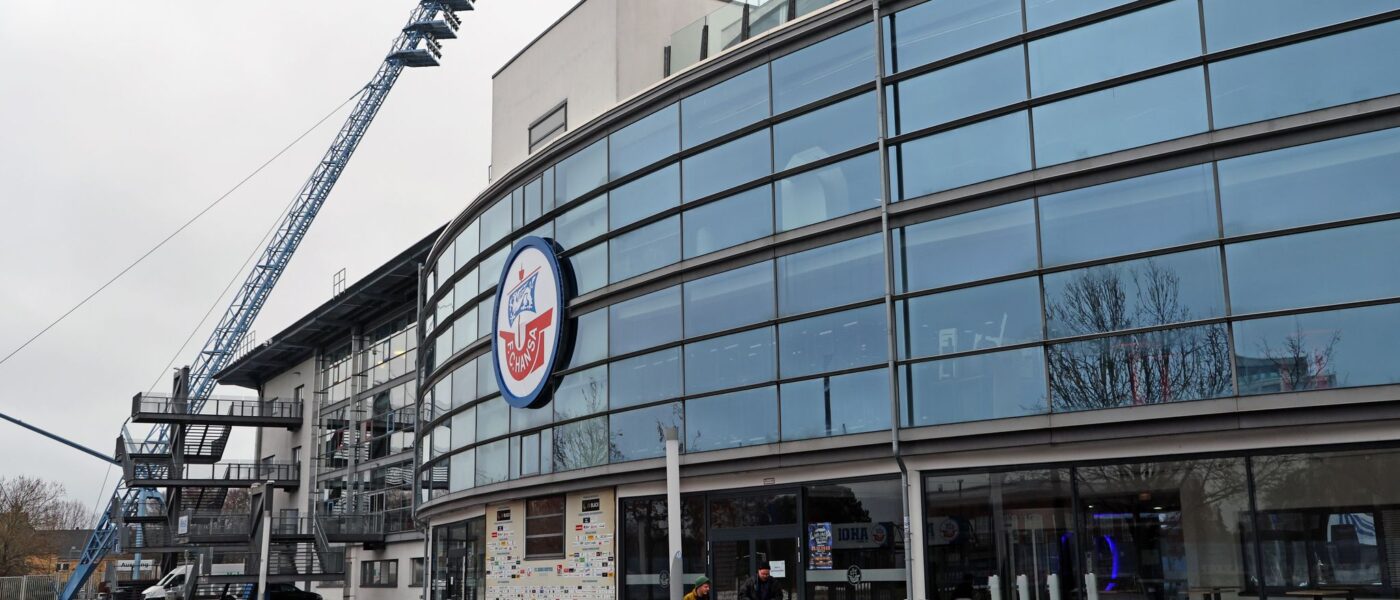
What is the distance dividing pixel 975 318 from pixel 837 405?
113 inches

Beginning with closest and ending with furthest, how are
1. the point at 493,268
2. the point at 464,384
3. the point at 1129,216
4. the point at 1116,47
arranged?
the point at 1129,216 < the point at 1116,47 < the point at 493,268 < the point at 464,384

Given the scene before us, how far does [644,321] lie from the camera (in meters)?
23.7

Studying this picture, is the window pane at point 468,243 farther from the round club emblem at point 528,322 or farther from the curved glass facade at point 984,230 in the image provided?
the curved glass facade at point 984,230

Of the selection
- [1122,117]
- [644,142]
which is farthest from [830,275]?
[644,142]

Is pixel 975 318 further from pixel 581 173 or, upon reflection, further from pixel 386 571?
pixel 386 571

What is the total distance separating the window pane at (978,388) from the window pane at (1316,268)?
9.55 ft

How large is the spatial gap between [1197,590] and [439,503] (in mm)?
19679

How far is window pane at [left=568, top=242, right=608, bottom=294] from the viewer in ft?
81.8

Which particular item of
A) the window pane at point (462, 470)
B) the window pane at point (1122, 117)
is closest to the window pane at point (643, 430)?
the window pane at point (462, 470)

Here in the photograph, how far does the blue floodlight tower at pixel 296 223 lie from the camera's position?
6506 cm

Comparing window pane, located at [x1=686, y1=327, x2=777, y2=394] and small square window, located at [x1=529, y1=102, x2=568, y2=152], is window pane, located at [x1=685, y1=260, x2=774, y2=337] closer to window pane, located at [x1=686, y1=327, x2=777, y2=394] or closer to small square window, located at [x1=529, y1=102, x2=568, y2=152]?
window pane, located at [x1=686, y1=327, x2=777, y2=394]

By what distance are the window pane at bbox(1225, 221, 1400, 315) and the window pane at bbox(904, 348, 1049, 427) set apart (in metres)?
2.91

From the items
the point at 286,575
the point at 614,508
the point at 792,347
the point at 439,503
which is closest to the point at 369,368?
the point at 286,575

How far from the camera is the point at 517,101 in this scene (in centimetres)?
3016
